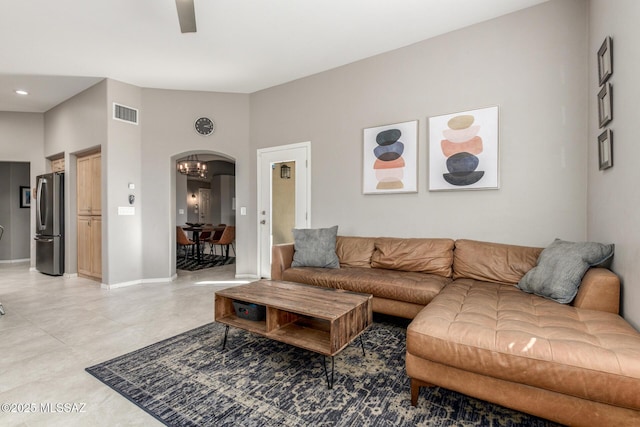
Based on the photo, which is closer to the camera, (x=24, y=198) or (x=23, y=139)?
(x=23, y=139)

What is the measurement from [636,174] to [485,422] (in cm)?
161

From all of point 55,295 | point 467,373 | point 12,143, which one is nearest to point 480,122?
point 467,373

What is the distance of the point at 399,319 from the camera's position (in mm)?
3064

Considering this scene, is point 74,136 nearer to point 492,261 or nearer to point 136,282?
point 136,282

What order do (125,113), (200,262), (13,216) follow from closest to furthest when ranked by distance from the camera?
(125,113) < (200,262) < (13,216)

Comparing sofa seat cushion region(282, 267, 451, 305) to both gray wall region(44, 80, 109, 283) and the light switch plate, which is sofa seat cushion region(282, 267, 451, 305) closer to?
the light switch plate

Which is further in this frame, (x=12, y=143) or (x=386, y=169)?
(x=12, y=143)

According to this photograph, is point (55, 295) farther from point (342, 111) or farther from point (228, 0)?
point (342, 111)

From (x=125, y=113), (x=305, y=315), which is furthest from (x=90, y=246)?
(x=305, y=315)

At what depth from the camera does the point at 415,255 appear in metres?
3.11

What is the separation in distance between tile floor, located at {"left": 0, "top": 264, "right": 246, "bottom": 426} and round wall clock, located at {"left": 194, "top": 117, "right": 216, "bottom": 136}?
2359 millimetres

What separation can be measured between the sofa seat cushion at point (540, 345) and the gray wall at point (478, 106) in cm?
126

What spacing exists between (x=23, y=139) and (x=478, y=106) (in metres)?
7.66

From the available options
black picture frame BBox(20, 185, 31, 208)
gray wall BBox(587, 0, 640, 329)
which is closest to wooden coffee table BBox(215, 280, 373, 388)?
gray wall BBox(587, 0, 640, 329)
